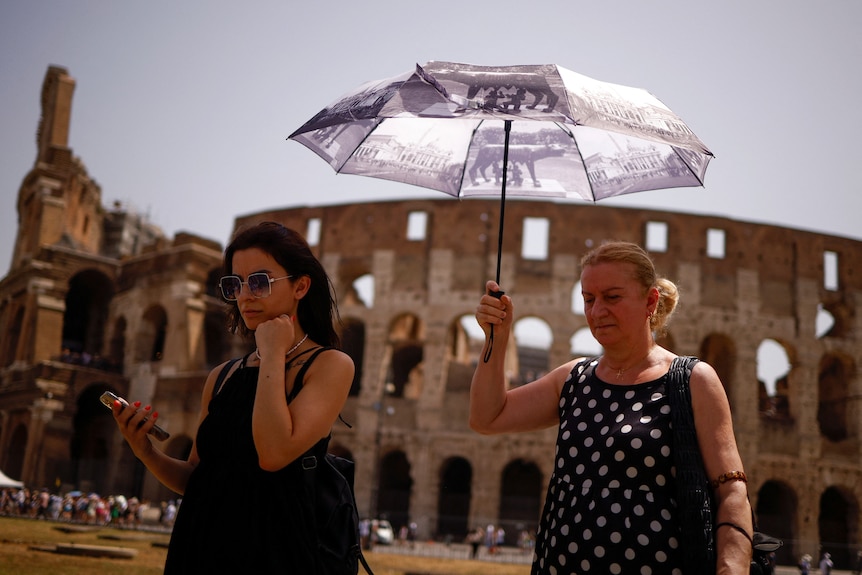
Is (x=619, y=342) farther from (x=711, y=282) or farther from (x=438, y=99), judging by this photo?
(x=711, y=282)

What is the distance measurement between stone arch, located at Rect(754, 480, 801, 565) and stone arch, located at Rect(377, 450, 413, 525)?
1228 cm

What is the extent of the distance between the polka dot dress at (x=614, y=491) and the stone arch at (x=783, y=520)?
27.9m

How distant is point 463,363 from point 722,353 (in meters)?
9.83

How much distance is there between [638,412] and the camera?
270 cm

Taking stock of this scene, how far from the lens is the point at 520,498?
29.5 meters

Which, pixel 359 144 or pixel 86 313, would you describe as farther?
pixel 86 313


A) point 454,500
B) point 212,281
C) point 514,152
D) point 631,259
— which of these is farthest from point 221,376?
point 212,281

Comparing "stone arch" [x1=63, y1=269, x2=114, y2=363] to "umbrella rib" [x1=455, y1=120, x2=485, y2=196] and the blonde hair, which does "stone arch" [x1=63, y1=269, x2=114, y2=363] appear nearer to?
"umbrella rib" [x1=455, y1=120, x2=485, y2=196]

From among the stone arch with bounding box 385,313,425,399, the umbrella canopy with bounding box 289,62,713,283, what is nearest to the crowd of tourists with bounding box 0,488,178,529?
the stone arch with bounding box 385,313,425,399

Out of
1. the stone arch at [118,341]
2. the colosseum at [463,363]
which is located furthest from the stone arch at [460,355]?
the stone arch at [118,341]

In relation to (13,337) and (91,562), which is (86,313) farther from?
(91,562)

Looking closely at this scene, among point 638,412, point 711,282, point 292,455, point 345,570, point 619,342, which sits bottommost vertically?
point 345,570

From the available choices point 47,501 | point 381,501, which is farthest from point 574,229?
point 47,501

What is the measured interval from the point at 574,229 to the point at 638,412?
28.7m
